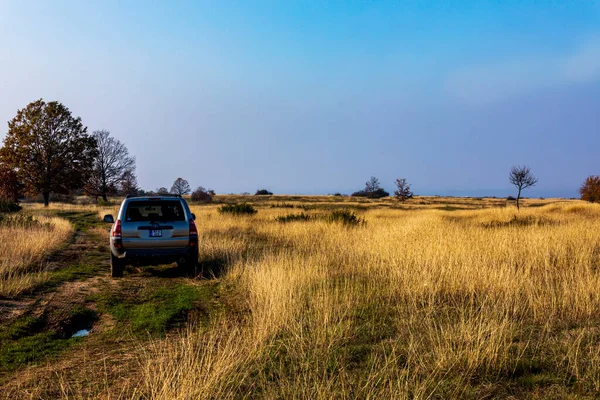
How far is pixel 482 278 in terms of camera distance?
301 inches

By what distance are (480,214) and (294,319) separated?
24.5m

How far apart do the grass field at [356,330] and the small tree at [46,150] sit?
33876 millimetres

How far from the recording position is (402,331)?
5.46m

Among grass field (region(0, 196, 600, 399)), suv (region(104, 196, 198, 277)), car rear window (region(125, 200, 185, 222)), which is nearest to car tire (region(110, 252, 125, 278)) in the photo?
suv (region(104, 196, 198, 277))

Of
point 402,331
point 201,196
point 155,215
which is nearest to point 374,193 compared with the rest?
point 201,196

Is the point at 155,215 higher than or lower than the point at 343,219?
higher

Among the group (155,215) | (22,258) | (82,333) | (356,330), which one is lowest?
(82,333)

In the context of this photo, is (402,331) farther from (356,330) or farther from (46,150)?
(46,150)

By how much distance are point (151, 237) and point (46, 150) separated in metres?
36.0

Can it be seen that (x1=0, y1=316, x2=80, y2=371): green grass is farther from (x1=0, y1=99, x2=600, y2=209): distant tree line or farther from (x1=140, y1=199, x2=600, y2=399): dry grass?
(x1=0, y1=99, x2=600, y2=209): distant tree line

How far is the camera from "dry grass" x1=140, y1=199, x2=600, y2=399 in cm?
386

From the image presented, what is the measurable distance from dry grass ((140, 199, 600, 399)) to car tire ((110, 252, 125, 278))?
250 centimetres

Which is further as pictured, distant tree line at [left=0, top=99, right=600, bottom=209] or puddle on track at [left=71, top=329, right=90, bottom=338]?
distant tree line at [left=0, top=99, right=600, bottom=209]

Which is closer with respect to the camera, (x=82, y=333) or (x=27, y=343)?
(x=27, y=343)
